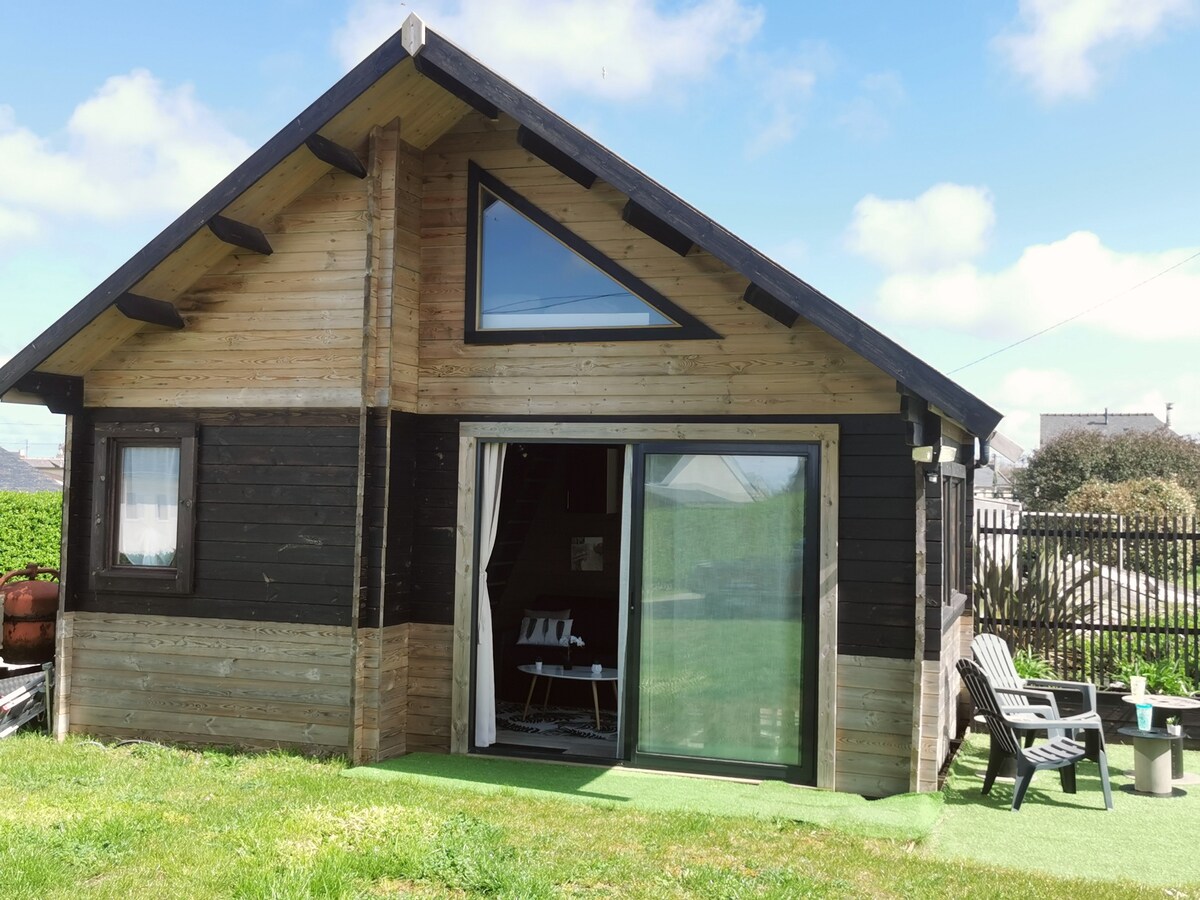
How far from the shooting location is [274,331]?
25.1ft

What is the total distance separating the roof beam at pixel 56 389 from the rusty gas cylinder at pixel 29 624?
4.73 ft

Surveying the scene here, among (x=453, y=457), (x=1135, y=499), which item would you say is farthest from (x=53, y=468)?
(x=1135, y=499)

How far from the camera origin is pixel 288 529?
7.57m

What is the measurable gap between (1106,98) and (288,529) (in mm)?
20271

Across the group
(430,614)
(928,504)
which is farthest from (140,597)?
(928,504)

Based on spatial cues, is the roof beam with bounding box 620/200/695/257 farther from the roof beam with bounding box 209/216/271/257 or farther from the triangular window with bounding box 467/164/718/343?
the roof beam with bounding box 209/216/271/257

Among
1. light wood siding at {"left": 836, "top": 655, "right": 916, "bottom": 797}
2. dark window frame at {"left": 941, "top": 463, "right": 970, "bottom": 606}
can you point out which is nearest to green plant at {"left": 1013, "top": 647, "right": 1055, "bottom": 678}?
dark window frame at {"left": 941, "top": 463, "right": 970, "bottom": 606}

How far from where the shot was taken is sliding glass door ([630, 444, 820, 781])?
682cm

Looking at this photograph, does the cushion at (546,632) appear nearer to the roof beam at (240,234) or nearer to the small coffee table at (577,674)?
the small coffee table at (577,674)

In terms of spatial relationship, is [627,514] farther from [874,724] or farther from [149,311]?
[149,311]

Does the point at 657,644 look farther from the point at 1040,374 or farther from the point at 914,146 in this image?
the point at 1040,374

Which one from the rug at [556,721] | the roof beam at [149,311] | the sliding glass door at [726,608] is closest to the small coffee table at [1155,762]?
the sliding glass door at [726,608]

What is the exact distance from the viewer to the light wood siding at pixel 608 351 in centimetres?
684

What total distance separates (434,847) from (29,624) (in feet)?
16.0
